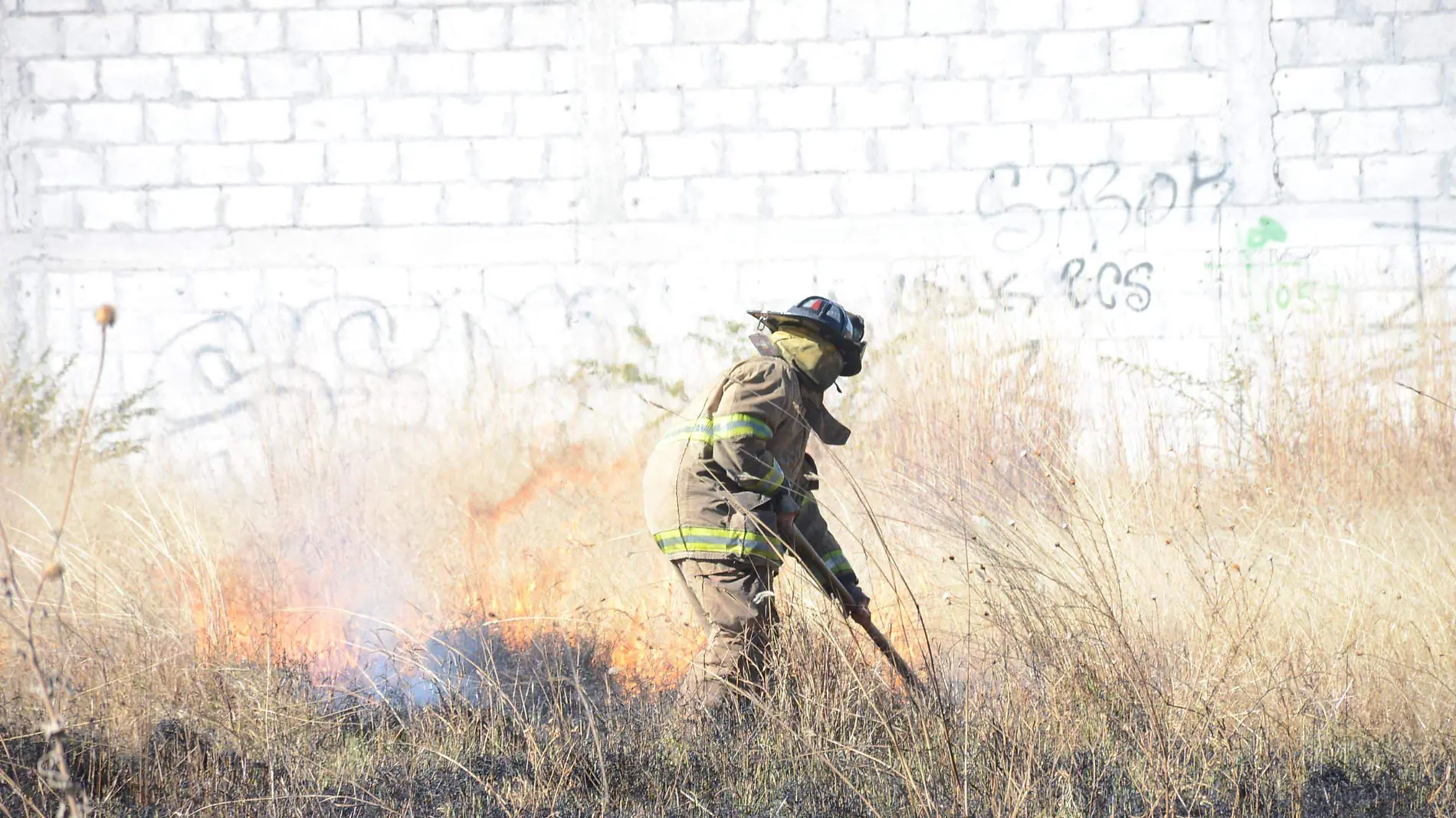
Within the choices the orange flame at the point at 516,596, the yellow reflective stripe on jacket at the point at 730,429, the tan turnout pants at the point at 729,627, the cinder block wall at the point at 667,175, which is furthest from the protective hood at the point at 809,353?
the cinder block wall at the point at 667,175

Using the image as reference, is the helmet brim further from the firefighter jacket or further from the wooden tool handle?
the wooden tool handle

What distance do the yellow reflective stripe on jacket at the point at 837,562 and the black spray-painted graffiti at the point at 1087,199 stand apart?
13.7ft

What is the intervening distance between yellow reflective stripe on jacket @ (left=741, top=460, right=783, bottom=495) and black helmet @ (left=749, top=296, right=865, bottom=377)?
0.45 m

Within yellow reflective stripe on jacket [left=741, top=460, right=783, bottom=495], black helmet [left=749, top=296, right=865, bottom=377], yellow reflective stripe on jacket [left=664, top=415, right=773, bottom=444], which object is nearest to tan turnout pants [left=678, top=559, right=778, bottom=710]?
yellow reflective stripe on jacket [left=741, top=460, right=783, bottom=495]

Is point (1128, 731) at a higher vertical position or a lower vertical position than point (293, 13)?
lower

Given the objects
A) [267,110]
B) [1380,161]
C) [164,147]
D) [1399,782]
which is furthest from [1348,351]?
[164,147]

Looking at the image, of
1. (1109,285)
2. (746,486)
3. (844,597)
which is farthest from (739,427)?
(1109,285)

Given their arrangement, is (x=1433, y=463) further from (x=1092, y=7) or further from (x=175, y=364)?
(x=175, y=364)

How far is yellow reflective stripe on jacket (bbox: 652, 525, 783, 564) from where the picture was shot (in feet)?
11.9

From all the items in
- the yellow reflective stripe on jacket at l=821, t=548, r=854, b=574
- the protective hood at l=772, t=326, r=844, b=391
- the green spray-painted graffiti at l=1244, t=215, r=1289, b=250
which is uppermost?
the green spray-painted graffiti at l=1244, t=215, r=1289, b=250

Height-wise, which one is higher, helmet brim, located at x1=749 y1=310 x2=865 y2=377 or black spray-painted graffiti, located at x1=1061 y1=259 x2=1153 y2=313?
black spray-painted graffiti, located at x1=1061 y1=259 x2=1153 y2=313

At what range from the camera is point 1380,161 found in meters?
7.41

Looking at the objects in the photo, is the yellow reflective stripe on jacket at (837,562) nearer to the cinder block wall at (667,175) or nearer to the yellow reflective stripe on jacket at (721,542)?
the yellow reflective stripe on jacket at (721,542)

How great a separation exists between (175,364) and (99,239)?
901 mm
